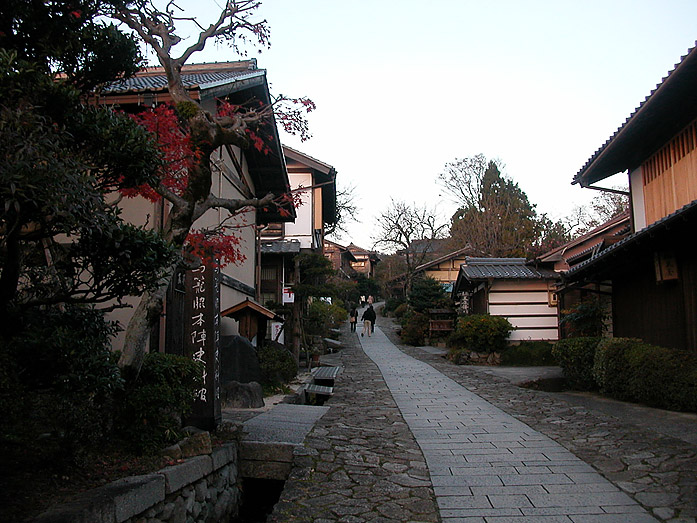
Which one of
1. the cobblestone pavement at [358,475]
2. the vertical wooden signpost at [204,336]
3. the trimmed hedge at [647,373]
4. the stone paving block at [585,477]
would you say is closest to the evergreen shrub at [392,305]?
the trimmed hedge at [647,373]

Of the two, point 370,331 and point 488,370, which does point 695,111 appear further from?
point 370,331

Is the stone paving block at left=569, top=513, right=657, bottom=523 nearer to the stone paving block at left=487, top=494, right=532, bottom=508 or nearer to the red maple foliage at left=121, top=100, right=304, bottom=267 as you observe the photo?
the stone paving block at left=487, top=494, right=532, bottom=508

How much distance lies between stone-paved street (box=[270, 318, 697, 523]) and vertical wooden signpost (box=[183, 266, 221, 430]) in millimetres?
1355

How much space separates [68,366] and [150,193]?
2961 mm

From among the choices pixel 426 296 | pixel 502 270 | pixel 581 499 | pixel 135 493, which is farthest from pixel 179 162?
pixel 426 296

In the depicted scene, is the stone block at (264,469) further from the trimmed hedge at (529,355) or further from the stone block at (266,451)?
the trimmed hedge at (529,355)

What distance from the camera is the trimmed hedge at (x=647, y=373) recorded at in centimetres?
862

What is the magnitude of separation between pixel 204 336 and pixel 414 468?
10.6 feet

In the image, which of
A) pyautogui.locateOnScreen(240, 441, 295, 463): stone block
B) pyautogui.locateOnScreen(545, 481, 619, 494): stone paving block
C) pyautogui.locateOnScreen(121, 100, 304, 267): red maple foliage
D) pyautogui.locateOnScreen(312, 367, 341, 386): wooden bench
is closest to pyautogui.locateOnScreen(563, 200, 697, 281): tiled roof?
pyautogui.locateOnScreen(545, 481, 619, 494): stone paving block

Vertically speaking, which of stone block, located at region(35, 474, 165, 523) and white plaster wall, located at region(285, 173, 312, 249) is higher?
white plaster wall, located at region(285, 173, 312, 249)

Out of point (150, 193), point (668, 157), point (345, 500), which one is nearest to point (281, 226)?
point (668, 157)

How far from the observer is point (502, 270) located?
862 inches

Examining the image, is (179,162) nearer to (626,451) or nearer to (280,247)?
(626,451)

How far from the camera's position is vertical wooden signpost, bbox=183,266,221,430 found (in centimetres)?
693
